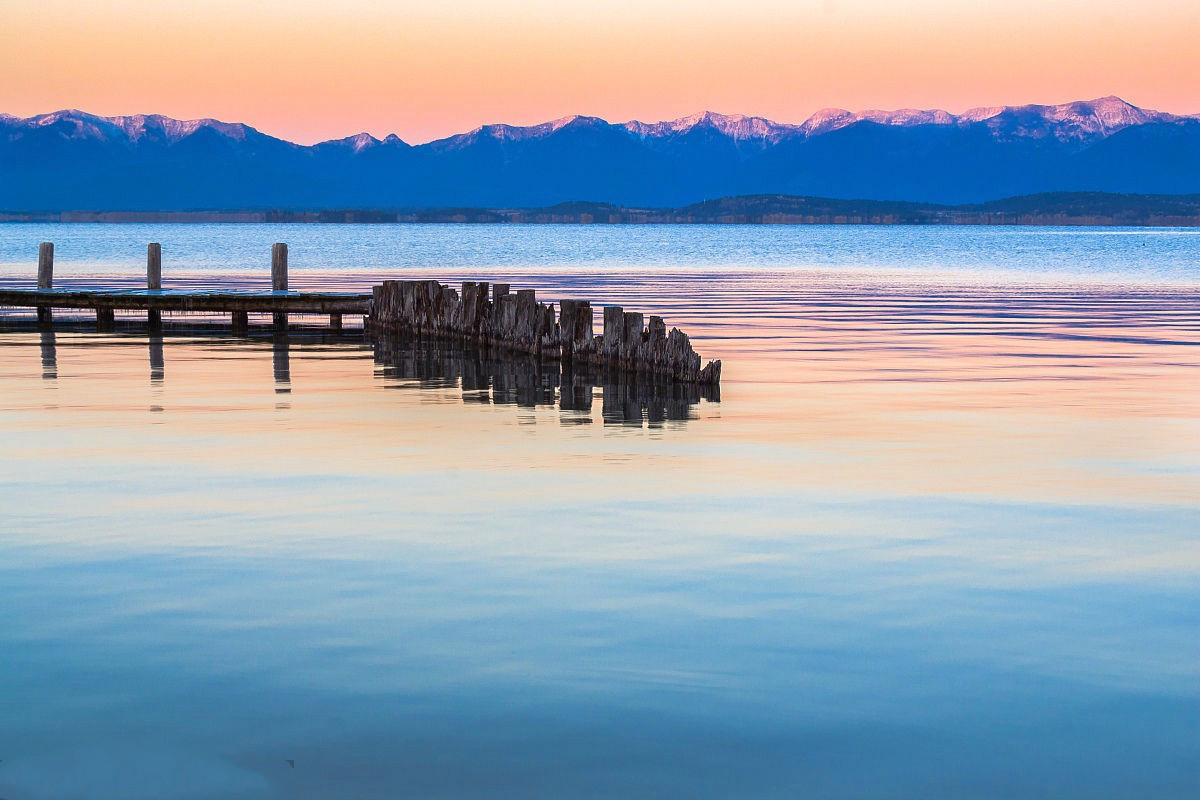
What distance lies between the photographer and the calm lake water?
771 centimetres

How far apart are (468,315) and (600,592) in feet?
78.6

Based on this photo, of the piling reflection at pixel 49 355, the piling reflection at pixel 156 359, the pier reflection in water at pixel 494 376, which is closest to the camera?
the pier reflection in water at pixel 494 376

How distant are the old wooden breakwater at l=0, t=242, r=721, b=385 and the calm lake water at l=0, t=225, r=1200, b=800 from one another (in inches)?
66.2

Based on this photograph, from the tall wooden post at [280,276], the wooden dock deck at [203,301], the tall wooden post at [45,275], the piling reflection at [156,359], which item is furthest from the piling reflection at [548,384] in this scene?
the tall wooden post at [45,275]

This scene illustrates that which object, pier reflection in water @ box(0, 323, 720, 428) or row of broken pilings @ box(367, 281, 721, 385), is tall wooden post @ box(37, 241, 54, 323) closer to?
pier reflection in water @ box(0, 323, 720, 428)

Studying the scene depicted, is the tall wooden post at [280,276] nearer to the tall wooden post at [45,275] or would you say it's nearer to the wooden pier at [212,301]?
the wooden pier at [212,301]

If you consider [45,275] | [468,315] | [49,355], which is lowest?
[49,355]

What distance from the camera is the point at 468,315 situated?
34.6m

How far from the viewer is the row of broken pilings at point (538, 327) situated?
993 inches

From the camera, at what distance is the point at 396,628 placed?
395 inches

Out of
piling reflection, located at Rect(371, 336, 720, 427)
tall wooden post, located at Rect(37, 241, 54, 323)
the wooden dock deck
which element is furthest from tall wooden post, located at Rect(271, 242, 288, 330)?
piling reflection, located at Rect(371, 336, 720, 427)

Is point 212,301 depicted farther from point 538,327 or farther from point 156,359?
point 538,327

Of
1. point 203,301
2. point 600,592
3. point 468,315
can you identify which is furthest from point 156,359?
point 600,592

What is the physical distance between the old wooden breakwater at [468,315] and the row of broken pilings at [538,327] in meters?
0.02
